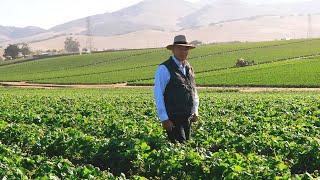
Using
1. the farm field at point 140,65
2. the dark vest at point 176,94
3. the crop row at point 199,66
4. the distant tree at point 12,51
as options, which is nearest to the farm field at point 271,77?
the farm field at point 140,65

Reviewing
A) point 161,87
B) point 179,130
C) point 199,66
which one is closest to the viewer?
point 161,87

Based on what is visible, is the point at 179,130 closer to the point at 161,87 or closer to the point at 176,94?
the point at 176,94

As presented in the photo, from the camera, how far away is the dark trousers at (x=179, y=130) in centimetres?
873

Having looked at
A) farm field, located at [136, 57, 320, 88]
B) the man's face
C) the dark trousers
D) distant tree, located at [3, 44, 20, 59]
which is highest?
distant tree, located at [3, 44, 20, 59]

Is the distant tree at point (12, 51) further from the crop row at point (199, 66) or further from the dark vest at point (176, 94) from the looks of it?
the dark vest at point (176, 94)

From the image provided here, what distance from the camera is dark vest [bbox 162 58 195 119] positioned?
8531mm

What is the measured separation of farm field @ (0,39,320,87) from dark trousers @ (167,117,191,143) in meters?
38.5

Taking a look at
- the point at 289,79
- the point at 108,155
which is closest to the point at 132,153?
the point at 108,155

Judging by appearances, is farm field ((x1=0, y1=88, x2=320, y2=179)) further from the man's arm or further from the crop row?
the crop row

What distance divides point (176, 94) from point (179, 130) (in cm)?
77

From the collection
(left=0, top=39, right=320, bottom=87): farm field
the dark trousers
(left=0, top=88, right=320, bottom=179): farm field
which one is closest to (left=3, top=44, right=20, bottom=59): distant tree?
(left=0, top=39, right=320, bottom=87): farm field

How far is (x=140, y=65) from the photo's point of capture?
82625 mm

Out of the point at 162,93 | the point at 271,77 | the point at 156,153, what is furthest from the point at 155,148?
the point at 271,77

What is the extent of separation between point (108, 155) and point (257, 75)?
4527 centimetres
